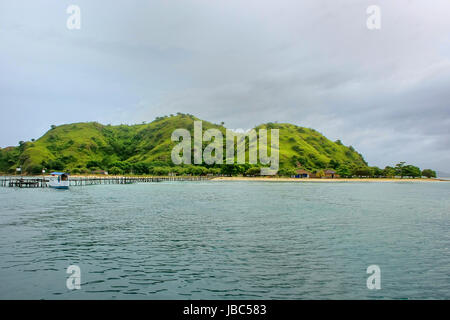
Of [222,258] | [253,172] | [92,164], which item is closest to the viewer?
[222,258]

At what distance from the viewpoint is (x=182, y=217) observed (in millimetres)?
31109

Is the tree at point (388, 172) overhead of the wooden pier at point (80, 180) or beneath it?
overhead

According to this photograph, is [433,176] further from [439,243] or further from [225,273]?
[225,273]

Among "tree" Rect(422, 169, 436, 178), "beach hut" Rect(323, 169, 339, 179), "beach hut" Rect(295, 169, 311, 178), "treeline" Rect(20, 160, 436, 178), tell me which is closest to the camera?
"treeline" Rect(20, 160, 436, 178)

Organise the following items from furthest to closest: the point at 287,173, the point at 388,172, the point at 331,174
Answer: the point at 388,172
the point at 331,174
the point at 287,173

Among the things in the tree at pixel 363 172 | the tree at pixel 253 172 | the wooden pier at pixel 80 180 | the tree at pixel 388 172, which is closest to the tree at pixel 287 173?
the tree at pixel 253 172

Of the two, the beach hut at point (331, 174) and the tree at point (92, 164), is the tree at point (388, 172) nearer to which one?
the beach hut at point (331, 174)

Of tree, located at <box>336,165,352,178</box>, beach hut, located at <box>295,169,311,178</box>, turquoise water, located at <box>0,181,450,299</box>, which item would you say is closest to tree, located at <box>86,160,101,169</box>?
beach hut, located at <box>295,169,311,178</box>

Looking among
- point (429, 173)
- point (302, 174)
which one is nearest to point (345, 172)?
point (302, 174)

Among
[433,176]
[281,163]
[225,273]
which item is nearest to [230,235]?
[225,273]

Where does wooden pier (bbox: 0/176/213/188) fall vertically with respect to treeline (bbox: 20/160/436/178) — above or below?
below

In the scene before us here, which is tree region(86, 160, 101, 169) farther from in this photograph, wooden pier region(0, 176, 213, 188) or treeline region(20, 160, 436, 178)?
wooden pier region(0, 176, 213, 188)

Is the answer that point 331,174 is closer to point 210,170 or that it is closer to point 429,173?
point 210,170
